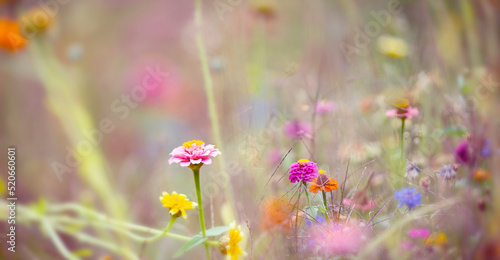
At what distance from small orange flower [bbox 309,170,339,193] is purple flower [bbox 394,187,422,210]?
81mm

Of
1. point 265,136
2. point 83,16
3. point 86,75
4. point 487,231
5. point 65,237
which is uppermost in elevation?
point 83,16

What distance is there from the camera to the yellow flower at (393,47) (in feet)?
3.29

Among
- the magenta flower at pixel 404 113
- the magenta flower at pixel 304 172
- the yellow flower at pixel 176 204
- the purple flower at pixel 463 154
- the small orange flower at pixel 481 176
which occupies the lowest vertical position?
the yellow flower at pixel 176 204

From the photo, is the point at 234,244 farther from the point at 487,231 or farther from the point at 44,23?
the point at 44,23

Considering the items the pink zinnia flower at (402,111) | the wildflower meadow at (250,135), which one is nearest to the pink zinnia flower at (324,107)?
the wildflower meadow at (250,135)

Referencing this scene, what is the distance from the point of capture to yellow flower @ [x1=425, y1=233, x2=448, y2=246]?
0.50m

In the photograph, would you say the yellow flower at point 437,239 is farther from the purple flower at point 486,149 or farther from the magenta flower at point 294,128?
the magenta flower at point 294,128

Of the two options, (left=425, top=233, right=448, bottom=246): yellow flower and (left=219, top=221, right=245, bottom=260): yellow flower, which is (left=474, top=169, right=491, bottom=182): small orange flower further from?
(left=219, top=221, right=245, bottom=260): yellow flower

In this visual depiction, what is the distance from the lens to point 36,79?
142cm

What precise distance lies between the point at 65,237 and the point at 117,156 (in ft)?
1.18

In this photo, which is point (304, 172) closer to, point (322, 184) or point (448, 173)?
point (322, 184)

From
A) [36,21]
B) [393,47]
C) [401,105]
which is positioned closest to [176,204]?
[401,105]

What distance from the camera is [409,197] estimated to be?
53 cm

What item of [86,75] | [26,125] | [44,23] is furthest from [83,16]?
[44,23]
